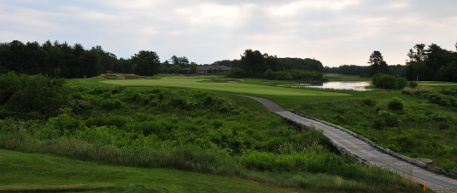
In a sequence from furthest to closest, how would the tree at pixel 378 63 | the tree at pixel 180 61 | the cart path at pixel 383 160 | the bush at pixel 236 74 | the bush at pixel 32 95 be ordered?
the tree at pixel 180 61 < the tree at pixel 378 63 < the bush at pixel 236 74 < the bush at pixel 32 95 < the cart path at pixel 383 160

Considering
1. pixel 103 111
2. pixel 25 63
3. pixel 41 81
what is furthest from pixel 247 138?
pixel 25 63

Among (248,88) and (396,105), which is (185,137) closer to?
(396,105)

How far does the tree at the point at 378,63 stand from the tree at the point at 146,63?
326 feet

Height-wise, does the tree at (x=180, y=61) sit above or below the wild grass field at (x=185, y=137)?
above

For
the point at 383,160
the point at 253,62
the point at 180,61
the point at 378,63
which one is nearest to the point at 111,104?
the point at 383,160

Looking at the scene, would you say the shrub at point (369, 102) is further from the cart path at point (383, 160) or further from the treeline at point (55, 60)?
the treeline at point (55, 60)

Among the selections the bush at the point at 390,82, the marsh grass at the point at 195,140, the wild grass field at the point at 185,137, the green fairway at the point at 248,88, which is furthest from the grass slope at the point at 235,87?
the bush at the point at 390,82

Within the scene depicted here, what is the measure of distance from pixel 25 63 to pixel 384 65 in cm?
14005

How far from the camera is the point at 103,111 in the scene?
2880cm

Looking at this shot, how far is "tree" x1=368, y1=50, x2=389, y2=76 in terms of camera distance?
128m

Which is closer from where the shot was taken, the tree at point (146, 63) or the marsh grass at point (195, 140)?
the marsh grass at point (195, 140)

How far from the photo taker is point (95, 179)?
7.82 meters

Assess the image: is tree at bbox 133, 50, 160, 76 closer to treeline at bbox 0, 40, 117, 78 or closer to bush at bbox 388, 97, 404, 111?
treeline at bbox 0, 40, 117, 78

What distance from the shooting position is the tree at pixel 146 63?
95.9 metres
